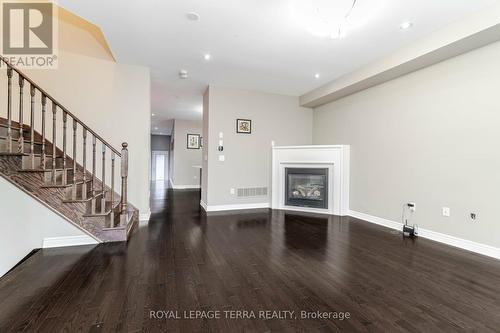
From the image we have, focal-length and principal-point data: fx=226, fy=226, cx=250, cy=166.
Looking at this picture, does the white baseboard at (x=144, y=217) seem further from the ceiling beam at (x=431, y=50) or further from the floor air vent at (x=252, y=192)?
the ceiling beam at (x=431, y=50)

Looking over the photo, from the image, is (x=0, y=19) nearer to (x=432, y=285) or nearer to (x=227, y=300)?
(x=227, y=300)

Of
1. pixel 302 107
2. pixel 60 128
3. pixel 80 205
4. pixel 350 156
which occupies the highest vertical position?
pixel 302 107

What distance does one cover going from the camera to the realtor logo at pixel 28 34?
10.2 ft

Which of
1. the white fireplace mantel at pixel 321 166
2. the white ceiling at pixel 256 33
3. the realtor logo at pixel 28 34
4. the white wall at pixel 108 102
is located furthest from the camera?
the white fireplace mantel at pixel 321 166

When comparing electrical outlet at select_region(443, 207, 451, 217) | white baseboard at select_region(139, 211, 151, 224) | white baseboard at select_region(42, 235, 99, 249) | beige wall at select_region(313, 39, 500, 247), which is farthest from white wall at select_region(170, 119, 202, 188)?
electrical outlet at select_region(443, 207, 451, 217)

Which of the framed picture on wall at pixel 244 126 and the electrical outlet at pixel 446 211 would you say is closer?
the electrical outlet at pixel 446 211

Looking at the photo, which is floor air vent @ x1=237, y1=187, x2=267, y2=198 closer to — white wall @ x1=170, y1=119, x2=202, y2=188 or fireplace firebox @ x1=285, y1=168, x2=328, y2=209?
fireplace firebox @ x1=285, y1=168, x2=328, y2=209

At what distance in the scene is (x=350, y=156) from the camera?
4812 millimetres

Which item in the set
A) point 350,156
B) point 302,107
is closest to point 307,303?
point 350,156

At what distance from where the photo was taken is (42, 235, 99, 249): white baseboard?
2.90m

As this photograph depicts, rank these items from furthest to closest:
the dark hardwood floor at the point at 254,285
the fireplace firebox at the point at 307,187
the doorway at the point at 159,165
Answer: the doorway at the point at 159,165 → the fireplace firebox at the point at 307,187 → the dark hardwood floor at the point at 254,285

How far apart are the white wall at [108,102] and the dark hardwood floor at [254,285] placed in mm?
1352

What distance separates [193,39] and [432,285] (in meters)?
3.92

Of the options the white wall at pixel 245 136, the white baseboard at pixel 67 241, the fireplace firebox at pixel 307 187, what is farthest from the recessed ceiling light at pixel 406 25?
the white baseboard at pixel 67 241
